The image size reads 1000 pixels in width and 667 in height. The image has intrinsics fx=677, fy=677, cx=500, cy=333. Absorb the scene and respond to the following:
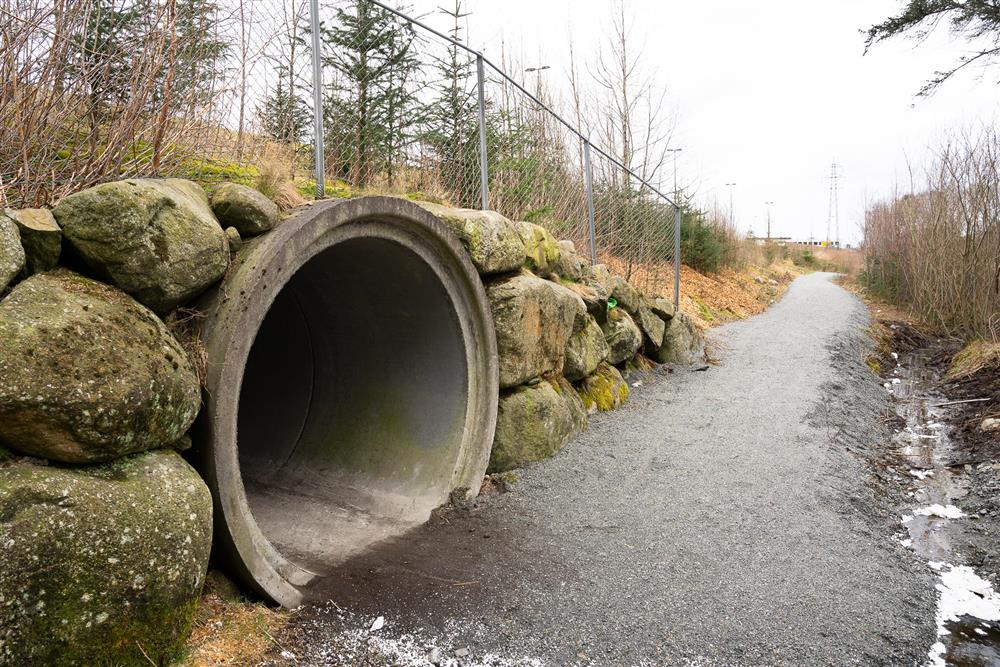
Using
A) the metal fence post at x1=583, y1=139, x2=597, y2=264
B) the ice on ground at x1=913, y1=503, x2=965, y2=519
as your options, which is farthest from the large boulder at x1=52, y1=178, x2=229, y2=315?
the metal fence post at x1=583, y1=139, x2=597, y2=264

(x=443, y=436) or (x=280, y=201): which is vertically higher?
(x=280, y=201)

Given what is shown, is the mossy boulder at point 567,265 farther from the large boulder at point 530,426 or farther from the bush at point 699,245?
the bush at point 699,245

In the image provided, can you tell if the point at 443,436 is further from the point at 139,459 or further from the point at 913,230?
the point at 913,230

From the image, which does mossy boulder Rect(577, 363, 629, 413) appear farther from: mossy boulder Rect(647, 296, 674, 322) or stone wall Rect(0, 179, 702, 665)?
stone wall Rect(0, 179, 702, 665)

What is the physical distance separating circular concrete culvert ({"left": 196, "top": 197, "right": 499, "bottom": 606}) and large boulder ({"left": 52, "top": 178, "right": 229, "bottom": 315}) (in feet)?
1.75

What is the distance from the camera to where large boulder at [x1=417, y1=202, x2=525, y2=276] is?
475 centimetres

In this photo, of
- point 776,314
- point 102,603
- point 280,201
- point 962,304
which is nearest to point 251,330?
point 280,201

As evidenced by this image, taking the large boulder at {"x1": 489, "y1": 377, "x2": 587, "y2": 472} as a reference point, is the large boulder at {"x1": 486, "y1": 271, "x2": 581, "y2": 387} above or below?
above

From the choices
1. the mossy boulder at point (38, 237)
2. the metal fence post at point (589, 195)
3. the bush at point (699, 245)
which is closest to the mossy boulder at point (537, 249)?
the metal fence post at point (589, 195)

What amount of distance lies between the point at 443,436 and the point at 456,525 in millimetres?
700

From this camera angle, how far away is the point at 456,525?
4.08 m

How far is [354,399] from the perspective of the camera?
16.1ft

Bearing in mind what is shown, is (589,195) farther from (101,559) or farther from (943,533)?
(101,559)

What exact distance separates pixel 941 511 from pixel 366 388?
4152mm
